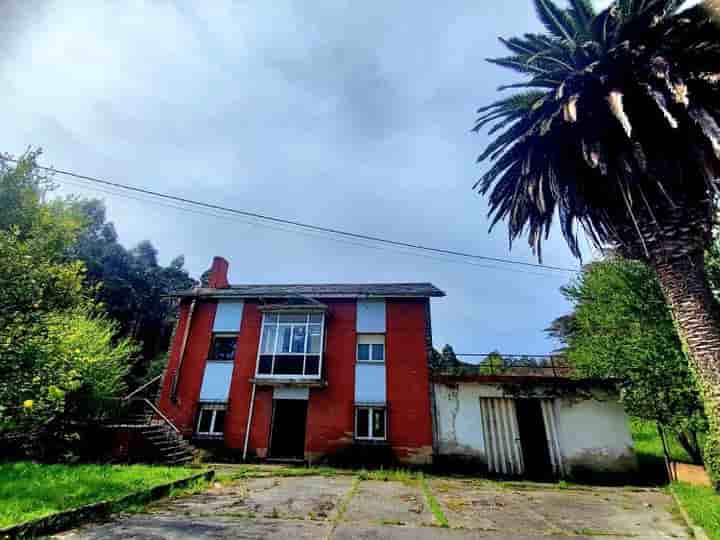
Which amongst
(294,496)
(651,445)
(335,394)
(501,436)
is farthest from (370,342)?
(651,445)

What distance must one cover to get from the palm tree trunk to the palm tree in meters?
0.02

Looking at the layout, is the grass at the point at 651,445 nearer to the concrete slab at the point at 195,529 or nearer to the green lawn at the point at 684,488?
the green lawn at the point at 684,488

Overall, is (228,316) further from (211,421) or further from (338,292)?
(338,292)

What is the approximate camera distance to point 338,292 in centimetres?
1586

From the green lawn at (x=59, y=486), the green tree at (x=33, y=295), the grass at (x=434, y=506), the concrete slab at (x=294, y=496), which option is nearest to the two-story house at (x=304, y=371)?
the concrete slab at (x=294, y=496)

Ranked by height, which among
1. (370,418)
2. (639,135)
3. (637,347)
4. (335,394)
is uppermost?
(639,135)

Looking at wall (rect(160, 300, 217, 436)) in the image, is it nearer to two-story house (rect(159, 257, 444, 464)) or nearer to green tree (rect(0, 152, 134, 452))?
two-story house (rect(159, 257, 444, 464))

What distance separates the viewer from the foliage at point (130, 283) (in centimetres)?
2866

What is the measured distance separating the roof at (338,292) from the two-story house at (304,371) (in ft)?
0.17

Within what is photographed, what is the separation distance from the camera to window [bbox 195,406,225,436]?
14281mm

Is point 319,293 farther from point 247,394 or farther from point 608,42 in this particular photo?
point 608,42

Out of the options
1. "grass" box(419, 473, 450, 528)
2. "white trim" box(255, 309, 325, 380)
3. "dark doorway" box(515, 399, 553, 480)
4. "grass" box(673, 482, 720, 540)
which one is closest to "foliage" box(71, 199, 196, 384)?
"white trim" box(255, 309, 325, 380)

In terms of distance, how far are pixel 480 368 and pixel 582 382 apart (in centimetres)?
370

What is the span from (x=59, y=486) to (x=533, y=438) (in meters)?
14.4
